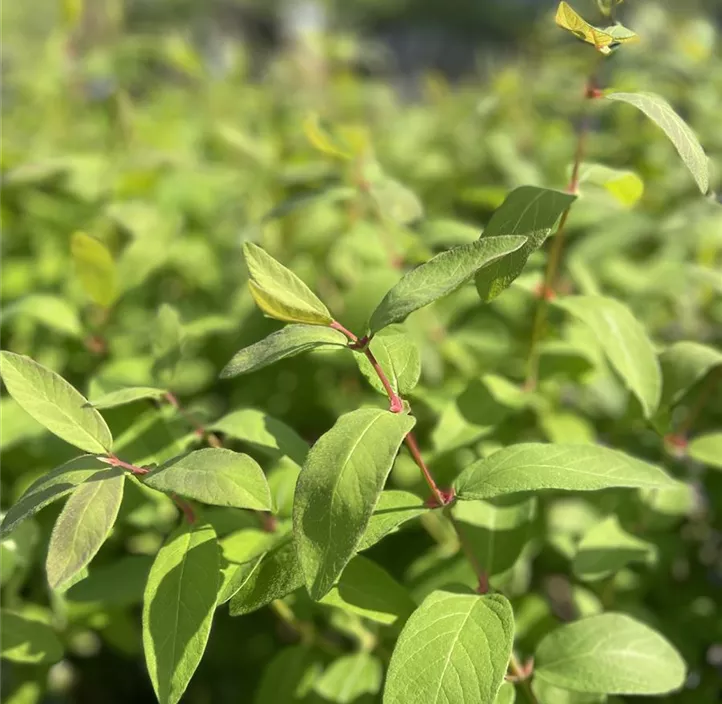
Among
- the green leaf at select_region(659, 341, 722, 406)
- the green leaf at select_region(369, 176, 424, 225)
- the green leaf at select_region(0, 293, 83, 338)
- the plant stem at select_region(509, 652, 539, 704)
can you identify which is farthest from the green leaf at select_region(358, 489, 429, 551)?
the green leaf at select_region(0, 293, 83, 338)

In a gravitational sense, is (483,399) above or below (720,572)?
above

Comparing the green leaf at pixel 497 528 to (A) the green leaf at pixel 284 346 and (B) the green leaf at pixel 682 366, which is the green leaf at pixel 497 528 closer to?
(B) the green leaf at pixel 682 366

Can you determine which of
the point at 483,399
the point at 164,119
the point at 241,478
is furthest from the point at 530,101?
the point at 241,478

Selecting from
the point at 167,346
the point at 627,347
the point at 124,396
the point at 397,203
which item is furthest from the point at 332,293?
the point at 124,396

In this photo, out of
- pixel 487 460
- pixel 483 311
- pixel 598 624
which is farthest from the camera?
pixel 483 311

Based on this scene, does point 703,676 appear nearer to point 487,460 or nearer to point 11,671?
point 487,460

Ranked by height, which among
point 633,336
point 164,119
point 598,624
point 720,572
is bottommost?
point 720,572

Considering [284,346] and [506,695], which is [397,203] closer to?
[284,346]
